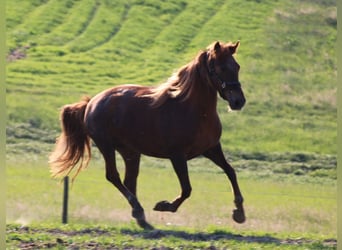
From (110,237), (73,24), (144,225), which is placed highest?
(110,237)

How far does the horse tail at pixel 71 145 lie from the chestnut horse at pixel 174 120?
43cm

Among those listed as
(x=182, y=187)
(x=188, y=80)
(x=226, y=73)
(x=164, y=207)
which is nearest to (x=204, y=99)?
(x=188, y=80)

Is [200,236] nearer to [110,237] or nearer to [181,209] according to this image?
[110,237]

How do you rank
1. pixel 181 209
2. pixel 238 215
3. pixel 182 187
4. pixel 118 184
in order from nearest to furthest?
pixel 182 187
pixel 238 215
pixel 118 184
pixel 181 209

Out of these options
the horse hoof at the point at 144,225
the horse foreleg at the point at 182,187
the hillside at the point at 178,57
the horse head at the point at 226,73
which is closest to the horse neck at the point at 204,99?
the horse head at the point at 226,73

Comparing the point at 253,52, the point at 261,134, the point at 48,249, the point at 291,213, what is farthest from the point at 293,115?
the point at 48,249

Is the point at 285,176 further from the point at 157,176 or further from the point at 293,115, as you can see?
the point at 293,115

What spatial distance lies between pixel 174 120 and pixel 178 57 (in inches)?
1529

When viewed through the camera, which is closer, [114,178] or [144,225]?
[144,225]

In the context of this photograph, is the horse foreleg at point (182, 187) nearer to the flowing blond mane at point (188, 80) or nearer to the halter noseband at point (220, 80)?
the flowing blond mane at point (188, 80)

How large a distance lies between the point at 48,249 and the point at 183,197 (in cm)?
216

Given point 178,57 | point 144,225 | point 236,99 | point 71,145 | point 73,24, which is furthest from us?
point 73,24

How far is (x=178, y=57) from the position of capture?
49812 millimetres

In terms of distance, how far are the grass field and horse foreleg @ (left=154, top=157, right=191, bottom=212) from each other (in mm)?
337
